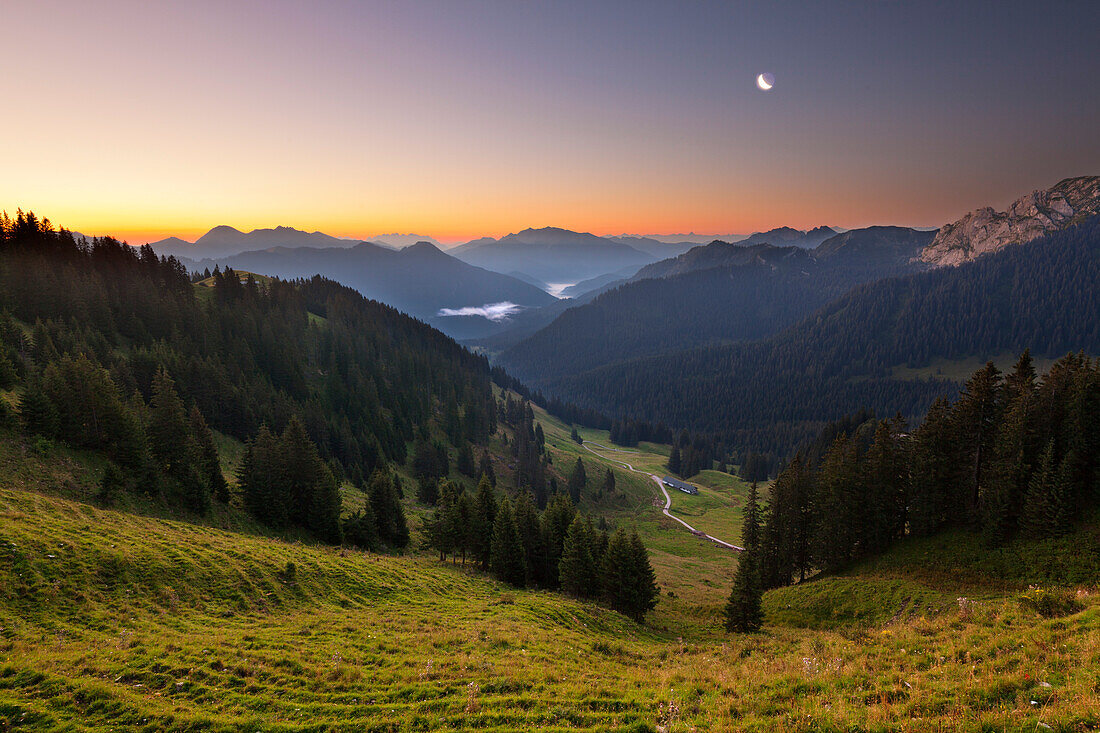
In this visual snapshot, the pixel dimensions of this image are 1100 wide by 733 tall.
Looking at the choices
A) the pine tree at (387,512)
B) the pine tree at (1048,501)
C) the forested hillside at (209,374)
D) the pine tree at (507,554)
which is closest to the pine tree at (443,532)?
the pine tree at (387,512)

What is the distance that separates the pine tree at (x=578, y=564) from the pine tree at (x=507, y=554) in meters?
4.45

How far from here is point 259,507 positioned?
4625cm

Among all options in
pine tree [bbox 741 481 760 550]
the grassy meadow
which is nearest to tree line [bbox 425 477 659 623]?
the grassy meadow

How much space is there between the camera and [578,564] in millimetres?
42031

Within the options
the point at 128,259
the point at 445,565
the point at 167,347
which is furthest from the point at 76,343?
the point at 445,565

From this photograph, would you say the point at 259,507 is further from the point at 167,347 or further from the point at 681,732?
the point at 167,347

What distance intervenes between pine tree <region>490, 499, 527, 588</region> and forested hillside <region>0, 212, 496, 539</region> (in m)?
19.6

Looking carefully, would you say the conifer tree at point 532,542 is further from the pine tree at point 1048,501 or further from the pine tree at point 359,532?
the pine tree at point 1048,501

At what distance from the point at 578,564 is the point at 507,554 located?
7620 mm

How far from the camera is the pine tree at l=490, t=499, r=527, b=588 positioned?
144 feet

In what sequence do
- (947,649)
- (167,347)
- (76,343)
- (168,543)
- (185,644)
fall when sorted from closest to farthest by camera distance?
(947,649) → (185,644) → (168,543) → (76,343) → (167,347)

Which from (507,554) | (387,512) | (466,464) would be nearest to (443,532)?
(507,554)

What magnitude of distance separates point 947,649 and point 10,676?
105ft

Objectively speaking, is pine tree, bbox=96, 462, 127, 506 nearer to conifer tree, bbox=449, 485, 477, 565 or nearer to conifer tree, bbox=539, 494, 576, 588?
→ conifer tree, bbox=449, 485, 477, 565
